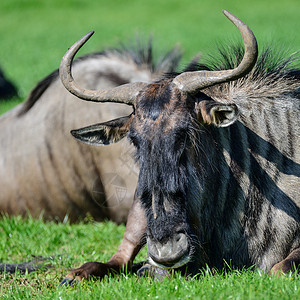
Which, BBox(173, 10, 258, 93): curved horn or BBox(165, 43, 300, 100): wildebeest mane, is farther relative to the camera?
BBox(165, 43, 300, 100): wildebeest mane

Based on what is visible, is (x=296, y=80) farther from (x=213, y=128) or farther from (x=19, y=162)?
(x=19, y=162)

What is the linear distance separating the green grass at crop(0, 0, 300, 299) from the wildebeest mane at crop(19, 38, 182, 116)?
9.9 inches

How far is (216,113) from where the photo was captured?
14.6ft

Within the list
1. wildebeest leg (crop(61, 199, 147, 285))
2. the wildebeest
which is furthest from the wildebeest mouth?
the wildebeest

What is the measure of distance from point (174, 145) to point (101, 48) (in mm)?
4640

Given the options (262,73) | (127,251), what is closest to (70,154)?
(127,251)

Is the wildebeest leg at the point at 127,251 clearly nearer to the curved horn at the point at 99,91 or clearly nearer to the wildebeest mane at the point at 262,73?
the curved horn at the point at 99,91

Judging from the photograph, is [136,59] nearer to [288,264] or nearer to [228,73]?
[228,73]

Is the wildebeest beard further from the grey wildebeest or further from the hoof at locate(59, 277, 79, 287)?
the hoof at locate(59, 277, 79, 287)

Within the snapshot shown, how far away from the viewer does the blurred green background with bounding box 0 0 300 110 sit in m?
21.8

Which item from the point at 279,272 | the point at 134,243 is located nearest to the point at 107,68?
the point at 134,243

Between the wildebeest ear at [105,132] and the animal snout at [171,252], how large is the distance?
3.44 ft

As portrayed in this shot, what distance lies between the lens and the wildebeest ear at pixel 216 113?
4398 mm

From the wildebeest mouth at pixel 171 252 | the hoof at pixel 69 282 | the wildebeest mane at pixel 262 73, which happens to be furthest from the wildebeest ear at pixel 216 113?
the hoof at pixel 69 282
